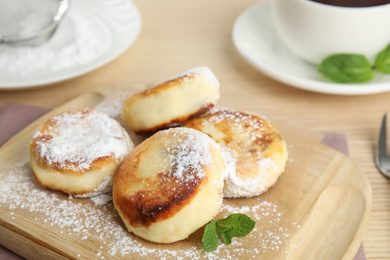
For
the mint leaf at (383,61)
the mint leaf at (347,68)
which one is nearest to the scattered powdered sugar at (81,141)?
the mint leaf at (347,68)

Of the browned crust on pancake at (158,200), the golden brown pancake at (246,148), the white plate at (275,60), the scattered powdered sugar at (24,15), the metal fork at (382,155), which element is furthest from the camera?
the scattered powdered sugar at (24,15)

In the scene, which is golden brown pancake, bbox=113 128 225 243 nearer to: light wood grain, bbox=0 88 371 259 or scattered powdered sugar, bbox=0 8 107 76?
light wood grain, bbox=0 88 371 259

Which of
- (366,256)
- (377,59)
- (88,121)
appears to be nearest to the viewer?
(366,256)

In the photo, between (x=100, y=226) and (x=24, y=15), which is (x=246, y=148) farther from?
(x=24, y=15)

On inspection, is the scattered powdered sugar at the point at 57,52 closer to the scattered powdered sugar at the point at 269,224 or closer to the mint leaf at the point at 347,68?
the mint leaf at the point at 347,68

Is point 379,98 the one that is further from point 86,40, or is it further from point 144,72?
point 86,40

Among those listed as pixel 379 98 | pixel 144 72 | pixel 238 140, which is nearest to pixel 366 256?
pixel 238 140

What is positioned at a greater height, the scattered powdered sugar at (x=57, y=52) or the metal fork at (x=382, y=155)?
the scattered powdered sugar at (x=57, y=52)
